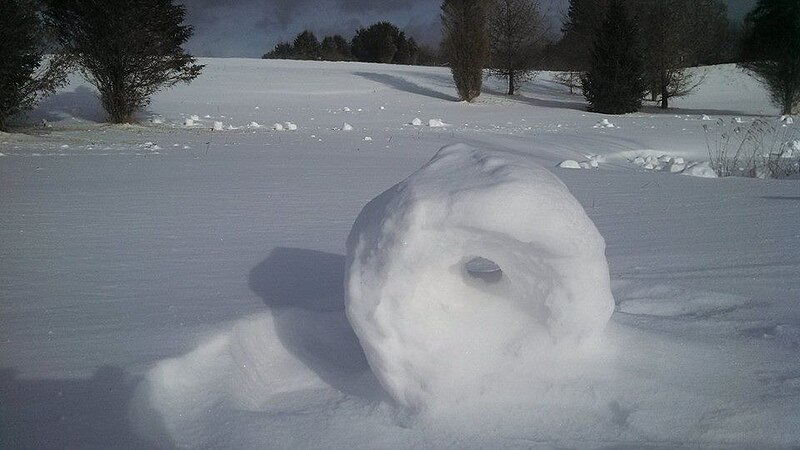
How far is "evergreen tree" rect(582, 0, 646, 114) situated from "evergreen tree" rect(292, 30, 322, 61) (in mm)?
30318

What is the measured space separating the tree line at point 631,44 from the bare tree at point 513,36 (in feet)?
0.15

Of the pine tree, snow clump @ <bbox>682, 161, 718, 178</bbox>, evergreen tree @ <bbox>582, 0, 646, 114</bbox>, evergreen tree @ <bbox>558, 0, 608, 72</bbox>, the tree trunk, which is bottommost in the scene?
snow clump @ <bbox>682, 161, 718, 178</bbox>

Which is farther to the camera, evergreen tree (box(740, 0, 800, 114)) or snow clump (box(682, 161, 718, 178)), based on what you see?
evergreen tree (box(740, 0, 800, 114))

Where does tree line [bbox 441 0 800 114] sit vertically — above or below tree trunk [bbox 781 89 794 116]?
above

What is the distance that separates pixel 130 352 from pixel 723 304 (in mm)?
2645

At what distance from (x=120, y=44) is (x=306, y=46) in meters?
37.7

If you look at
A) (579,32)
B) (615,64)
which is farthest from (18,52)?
(579,32)

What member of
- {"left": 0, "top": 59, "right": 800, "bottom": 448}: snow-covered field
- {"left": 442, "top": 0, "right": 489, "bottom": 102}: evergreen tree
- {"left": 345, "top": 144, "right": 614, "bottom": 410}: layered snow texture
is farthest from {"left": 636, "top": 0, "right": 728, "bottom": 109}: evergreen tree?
{"left": 345, "top": 144, "right": 614, "bottom": 410}: layered snow texture

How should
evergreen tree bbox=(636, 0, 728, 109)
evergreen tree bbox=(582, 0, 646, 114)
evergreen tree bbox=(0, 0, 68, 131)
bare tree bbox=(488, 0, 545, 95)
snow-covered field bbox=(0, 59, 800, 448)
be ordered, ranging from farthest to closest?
bare tree bbox=(488, 0, 545, 95) → evergreen tree bbox=(636, 0, 728, 109) → evergreen tree bbox=(582, 0, 646, 114) → evergreen tree bbox=(0, 0, 68, 131) → snow-covered field bbox=(0, 59, 800, 448)

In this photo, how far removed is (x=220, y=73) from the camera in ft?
91.6

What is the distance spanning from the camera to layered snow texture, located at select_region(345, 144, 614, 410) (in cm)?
198

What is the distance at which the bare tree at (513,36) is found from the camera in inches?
1038

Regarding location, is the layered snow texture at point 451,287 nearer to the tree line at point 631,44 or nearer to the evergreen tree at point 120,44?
the evergreen tree at point 120,44

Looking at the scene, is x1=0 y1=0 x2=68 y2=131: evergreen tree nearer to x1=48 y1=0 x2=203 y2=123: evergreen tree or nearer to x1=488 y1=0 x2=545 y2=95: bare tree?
x1=48 y1=0 x2=203 y2=123: evergreen tree
